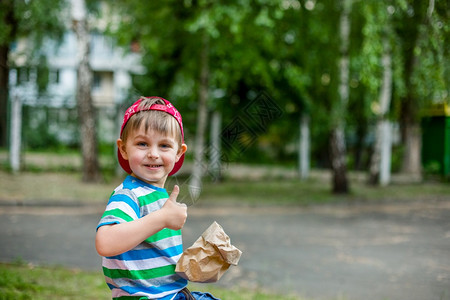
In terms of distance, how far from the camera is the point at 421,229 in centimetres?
945

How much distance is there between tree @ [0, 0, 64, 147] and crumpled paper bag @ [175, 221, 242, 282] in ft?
36.1

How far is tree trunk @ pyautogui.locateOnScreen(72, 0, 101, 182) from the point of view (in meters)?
14.0

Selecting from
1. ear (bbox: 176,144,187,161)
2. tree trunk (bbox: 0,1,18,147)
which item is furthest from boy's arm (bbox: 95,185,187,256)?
tree trunk (bbox: 0,1,18,147)

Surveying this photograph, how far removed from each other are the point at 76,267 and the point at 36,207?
5.75 m

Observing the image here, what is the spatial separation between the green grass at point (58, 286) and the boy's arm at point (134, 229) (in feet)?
7.80

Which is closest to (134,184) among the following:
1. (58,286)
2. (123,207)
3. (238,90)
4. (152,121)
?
(123,207)

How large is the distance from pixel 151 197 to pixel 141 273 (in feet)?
0.98

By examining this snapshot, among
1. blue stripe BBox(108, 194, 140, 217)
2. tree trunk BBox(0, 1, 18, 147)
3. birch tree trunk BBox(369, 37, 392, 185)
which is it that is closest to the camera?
blue stripe BBox(108, 194, 140, 217)

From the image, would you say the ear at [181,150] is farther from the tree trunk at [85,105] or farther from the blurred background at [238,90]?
the tree trunk at [85,105]

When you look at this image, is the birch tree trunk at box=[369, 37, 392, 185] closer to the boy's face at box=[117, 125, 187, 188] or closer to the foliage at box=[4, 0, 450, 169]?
the foliage at box=[4, 0, 450, 169]

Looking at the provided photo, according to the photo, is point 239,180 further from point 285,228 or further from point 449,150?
point 285,228

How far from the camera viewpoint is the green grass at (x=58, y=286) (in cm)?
420

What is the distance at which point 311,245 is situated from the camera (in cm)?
792

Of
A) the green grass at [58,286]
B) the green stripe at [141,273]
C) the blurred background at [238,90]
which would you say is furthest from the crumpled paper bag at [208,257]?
the blurred background at [238,90]
